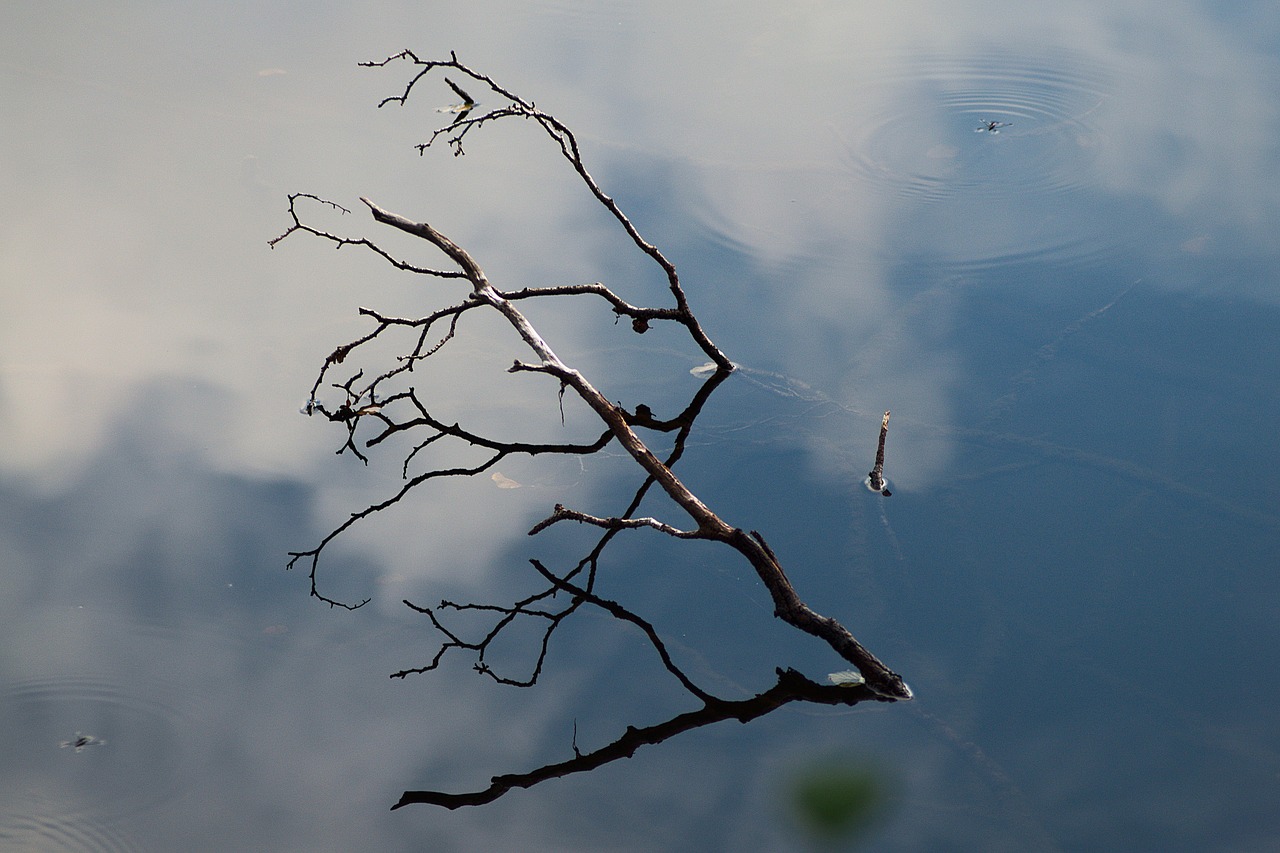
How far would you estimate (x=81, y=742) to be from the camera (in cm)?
159

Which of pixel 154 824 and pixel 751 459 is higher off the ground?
pixel 751 459

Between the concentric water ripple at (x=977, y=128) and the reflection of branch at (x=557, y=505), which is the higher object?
the concentric water ripple at (x=977, y=128)

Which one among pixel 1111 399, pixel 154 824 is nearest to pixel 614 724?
pixel 154 824

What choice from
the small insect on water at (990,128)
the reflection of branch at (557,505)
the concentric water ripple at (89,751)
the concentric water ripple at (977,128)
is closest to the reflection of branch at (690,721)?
the reflection of branch at (557,505)

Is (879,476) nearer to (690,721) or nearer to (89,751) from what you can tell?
(690,721)

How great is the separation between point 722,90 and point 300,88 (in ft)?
3.86

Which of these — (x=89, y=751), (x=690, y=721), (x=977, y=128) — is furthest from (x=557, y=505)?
(x=977, y=128)

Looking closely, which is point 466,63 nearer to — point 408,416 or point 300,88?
point 300,88

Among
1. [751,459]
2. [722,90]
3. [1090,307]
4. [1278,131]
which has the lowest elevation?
[751,459]

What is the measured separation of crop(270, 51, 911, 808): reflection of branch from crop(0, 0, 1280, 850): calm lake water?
0.10ft

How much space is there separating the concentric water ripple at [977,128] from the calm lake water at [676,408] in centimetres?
2

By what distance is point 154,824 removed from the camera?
148 centimetres

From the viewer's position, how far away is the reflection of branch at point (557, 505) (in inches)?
64.7

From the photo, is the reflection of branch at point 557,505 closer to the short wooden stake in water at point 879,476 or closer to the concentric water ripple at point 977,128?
the short wooden stake in water at point 879,476
